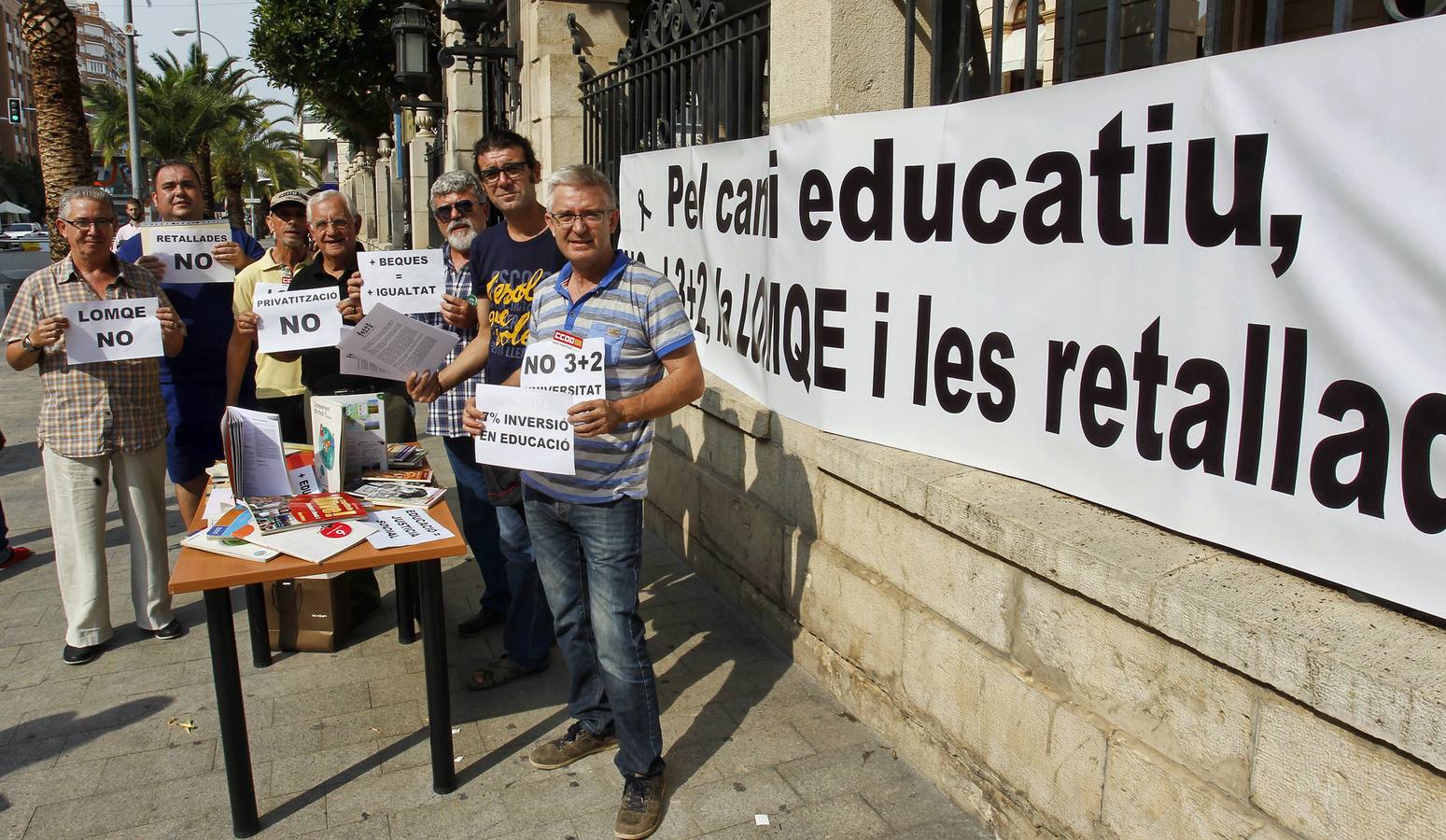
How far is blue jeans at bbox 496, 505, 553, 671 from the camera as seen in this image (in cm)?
410

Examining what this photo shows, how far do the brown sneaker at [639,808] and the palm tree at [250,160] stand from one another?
38.2 metres

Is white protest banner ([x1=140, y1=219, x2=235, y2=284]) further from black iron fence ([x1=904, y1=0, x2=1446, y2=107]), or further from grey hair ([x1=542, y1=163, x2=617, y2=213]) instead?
black iron fence ([x1=904, y1=0, x2=1446, y2=107])

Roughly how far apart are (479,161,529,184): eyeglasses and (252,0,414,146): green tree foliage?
1932 cm

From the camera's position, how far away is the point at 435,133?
17453 mm

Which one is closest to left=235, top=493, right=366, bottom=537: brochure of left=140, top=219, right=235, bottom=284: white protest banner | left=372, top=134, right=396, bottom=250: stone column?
left=140, top=219, right=235, bottom=284: white protest banner

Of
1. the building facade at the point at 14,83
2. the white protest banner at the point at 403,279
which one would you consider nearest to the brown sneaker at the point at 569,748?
the white protest banner at the point at 403,279

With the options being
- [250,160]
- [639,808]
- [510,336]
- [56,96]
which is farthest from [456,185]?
[250,160]

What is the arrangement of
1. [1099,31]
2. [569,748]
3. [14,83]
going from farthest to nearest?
[14,83]
[1099,31]
[569,748]

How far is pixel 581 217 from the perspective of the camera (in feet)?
10.2

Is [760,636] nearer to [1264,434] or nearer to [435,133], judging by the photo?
[1264,434]

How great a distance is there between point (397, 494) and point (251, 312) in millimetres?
1447

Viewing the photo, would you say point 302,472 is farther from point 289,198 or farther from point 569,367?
point 289,198

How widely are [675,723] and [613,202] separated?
1.93 metres

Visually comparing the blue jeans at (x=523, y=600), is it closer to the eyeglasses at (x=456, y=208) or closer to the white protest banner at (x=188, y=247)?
the eyeglasses at (x=456, y=208)
